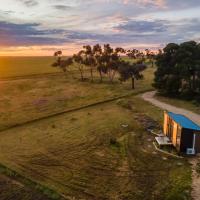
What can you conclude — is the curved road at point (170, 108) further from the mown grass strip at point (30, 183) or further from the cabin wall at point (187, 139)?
the mown grass strip at point (30, 183)

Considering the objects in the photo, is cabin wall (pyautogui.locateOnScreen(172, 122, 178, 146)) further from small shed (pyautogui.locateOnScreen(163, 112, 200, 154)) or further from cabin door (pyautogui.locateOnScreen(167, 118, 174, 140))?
cabin door (pyautogui.locateOnScreen(167, 118, 174, 140))

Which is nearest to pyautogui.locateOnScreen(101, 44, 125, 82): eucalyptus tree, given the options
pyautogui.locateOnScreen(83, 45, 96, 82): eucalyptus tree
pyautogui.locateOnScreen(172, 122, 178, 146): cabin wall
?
pyautogui.locateOnScreen(83, 45, 96, 82): eucalyptus tree

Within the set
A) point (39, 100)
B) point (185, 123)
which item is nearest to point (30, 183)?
point (185, 123)

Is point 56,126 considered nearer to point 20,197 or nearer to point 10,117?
point 10,117

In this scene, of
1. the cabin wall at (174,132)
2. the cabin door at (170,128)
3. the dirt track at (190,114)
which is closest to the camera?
the dirt track at (190,114)

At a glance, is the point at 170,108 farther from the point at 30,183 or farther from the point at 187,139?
the point at 30,183

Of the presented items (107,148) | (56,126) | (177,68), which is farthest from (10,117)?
(177,68)

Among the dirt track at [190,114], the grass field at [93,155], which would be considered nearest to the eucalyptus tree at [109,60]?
the dirt track at [190,114]
